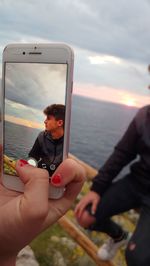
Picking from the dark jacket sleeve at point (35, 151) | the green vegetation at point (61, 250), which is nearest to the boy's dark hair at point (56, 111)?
the dark jacket sleeve at point (35, 151)

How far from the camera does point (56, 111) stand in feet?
4.01

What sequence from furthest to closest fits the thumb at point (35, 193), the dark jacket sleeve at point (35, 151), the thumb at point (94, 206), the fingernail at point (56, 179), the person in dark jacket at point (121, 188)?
the thumb at point (94, 206)
the person in dark jacket at point (121, 188)
the dark jacket sleeve at point (35, 151)
the fingernail at point (56, 179)
the thumb at point (35, 193)

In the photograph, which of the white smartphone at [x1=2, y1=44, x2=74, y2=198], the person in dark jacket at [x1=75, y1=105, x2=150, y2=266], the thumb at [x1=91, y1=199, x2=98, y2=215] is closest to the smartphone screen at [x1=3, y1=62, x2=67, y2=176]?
the white smartphone at [x1=2, y1=44, x2=74, y2=198]

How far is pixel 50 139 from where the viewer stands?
4.11 ft

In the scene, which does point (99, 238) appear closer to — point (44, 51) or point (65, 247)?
point (65, 247)

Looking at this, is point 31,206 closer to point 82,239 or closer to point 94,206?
point 94,206

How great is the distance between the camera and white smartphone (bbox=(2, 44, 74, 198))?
1230mm

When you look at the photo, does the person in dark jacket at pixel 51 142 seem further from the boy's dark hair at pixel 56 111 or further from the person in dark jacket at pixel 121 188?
the person in dark jacket at pixel 121 188

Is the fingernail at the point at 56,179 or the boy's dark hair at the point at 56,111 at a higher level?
the boy's dark hair at the point at 56,111

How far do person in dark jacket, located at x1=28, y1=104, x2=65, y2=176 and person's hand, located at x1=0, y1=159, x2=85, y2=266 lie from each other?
91 mm

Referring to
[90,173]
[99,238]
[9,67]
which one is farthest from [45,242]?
[9,67]

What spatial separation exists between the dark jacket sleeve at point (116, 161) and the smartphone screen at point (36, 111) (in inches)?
60.6

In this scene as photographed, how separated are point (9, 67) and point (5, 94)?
0.32 ft

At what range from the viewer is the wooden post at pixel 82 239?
2.83 metres
